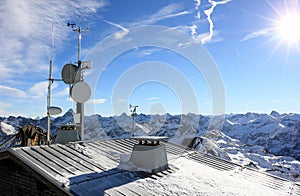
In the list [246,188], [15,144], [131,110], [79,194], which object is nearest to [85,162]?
[79,194]

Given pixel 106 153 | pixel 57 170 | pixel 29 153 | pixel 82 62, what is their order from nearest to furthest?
pixel 57 170, pixel 29 153, pixel 106 153, pixel 82 62

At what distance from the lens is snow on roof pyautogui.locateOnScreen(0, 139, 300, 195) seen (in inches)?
210

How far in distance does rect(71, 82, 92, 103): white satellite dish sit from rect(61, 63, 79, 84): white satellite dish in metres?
0.59

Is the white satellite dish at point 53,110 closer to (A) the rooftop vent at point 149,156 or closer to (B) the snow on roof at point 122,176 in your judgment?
(B) the snow on roof at point 122,176

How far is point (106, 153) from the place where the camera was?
7832 mm

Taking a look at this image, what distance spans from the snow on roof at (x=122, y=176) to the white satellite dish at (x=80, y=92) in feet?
5.64

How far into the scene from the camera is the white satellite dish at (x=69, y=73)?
376 inches

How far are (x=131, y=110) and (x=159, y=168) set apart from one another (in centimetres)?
547

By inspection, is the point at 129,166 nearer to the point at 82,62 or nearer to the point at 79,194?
the point at 79,194

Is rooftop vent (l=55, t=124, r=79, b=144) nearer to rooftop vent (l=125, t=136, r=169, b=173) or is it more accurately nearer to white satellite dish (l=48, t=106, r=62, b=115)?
white satellite dish (l=48, t=106, r=62, b=115)

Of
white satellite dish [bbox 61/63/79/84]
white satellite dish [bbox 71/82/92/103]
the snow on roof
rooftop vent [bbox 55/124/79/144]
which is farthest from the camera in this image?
white satellite dish [bbox 61/63/79/84]

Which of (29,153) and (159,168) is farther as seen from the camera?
(159,168)

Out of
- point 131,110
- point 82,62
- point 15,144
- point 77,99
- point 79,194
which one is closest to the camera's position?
point 79,194

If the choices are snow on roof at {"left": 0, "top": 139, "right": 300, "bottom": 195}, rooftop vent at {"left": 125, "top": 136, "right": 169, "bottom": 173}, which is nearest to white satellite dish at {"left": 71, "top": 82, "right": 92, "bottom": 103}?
snow on roof at {"left": 0, "top": 139, "right": 300, "bottom": 195}
